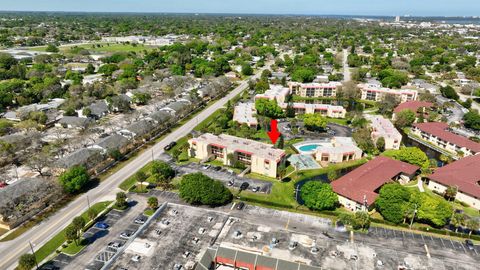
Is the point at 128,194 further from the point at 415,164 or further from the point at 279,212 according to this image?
the point at 415,164

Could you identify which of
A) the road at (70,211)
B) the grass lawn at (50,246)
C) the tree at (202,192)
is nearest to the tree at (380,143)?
the tree at (202,192)

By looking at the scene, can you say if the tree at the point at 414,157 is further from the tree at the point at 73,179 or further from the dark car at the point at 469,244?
the tree at the point at 73,179

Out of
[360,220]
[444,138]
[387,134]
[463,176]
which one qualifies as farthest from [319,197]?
[444,138]

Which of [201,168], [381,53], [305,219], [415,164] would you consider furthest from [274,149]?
[381,53]

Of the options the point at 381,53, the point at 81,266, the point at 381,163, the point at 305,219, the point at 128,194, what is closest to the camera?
the point at 81,266

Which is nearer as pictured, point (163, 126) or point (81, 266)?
point (81, 266)

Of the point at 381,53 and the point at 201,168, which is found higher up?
the point at 381,53
